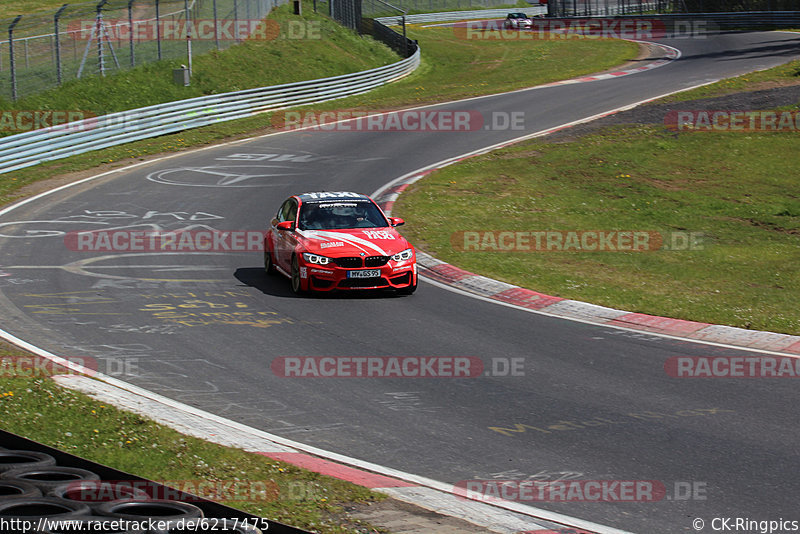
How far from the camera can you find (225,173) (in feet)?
87.5

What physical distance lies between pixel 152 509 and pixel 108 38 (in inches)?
1292

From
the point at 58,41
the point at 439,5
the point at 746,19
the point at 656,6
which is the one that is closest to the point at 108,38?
the point at 58,41

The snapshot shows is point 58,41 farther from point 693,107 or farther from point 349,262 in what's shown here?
point 693,107

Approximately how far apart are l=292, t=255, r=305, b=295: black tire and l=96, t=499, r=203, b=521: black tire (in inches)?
354

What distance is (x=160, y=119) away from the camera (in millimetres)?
32156

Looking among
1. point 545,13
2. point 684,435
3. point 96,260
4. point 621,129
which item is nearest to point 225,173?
point 96,260

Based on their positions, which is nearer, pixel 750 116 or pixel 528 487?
pixel 528 487

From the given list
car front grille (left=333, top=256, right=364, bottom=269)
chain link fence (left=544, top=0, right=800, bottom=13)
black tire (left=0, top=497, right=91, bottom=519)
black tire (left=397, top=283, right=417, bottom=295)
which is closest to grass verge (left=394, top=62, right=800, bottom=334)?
black tire (left=397, top=283, right=417, bottom=295)

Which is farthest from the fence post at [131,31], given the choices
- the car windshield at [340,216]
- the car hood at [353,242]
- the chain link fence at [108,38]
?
the car hood at [353,242]

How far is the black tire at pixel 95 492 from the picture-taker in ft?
21.1

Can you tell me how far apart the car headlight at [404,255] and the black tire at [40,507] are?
31.1 feet

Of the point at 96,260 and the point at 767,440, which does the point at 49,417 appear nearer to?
the point at 767,440

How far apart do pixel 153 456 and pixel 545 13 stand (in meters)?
82.9

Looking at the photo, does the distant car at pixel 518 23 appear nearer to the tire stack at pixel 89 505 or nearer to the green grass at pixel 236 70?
the green grass at pixel 236 70
